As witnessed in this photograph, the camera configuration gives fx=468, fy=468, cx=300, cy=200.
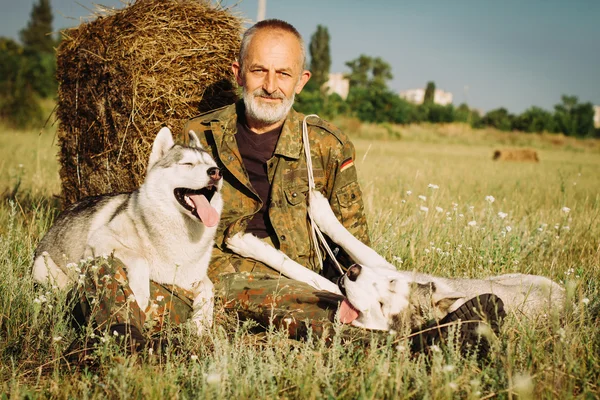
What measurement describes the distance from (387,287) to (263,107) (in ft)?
5.43

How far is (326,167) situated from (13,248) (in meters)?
2.72

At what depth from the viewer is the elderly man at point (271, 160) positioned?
11.7 feet

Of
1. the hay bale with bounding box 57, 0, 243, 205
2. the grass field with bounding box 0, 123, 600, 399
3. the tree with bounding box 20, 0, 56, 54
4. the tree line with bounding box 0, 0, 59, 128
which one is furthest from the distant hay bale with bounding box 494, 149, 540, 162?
the tree with bounding box 20, 0, 56, 54

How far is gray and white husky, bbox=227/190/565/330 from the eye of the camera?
9.43 feet

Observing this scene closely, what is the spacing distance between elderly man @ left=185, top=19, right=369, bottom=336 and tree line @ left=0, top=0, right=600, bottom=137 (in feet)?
7.91

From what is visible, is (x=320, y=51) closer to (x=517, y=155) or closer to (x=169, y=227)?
(x=517, y=155)

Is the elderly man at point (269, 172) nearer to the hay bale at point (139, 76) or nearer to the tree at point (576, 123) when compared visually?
the hay bale at point (139, 76)

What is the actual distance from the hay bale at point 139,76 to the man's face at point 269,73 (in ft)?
2.15

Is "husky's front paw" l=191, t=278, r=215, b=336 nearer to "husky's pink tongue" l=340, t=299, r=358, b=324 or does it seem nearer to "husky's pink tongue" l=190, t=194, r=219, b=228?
"husky's pink tongue" l=190, t=194, r=219, b=228

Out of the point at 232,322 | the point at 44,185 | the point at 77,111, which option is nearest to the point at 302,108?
the point at 44,185

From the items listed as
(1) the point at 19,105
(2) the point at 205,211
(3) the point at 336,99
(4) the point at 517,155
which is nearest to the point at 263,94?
(2) the point at 205,211

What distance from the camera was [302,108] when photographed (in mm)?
26344

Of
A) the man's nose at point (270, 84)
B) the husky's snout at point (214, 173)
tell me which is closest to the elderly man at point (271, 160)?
the man's nose at point (270, 84)

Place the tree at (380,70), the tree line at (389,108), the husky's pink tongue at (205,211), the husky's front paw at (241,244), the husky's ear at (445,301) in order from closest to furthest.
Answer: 1. the husky's ear at (445,301)
2. the husky's pink tongue at (205,211)
3. the husky's front paw at (241,244)
4. the tree line at (389,108)
5. the tree at (380,70)
